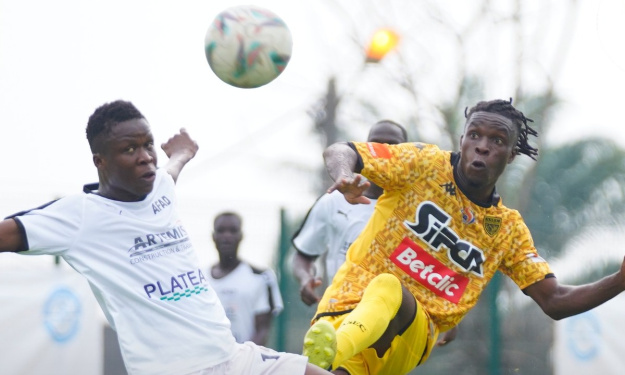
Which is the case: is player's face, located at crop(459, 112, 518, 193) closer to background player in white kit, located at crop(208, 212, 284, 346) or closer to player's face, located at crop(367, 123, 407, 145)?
player's face, located at crop(367, 123, 407, 145)

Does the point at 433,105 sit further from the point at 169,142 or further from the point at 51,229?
the point at 51,229

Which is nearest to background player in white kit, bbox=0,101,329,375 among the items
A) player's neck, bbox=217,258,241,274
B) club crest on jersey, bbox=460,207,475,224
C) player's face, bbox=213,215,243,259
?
club crest on jersey, bbox=460,207,475,224

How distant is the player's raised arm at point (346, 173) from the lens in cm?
444

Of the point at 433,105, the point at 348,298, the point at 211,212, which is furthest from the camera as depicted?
the point at 433,105

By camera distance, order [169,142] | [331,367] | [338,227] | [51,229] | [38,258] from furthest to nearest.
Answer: [38,258] < [338,227] < [169,142] < [331,367] < [51,229]

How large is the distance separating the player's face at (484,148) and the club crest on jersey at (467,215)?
0.12m

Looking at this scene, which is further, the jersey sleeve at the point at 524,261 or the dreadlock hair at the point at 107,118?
the jersey sleeve at the point at 524,261

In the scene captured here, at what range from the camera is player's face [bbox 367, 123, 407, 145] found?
24.4 ft

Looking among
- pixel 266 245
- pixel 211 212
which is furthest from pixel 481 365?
pixel 211 212

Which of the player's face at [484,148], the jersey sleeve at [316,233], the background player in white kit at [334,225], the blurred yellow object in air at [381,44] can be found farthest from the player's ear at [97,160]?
the blurred yellow object in air at [381,44]

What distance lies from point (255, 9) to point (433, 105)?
10072mm

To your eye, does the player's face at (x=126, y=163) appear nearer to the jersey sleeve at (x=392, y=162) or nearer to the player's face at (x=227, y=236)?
the jersey sleeve at (x=392, y=162)

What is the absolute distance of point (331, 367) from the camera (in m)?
4.75

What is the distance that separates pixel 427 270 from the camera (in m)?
Answer: 5.41
